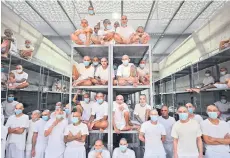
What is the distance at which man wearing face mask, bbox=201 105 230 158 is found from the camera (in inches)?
109

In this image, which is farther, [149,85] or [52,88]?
[52,88]

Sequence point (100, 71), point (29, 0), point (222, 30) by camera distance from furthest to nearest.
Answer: point (29, 0)
point (222, 30)
point (100, 71)

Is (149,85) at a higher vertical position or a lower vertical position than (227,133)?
higher

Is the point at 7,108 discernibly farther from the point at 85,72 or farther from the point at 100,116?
the point at 100,116

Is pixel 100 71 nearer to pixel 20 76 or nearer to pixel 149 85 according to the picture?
pixel 149 85

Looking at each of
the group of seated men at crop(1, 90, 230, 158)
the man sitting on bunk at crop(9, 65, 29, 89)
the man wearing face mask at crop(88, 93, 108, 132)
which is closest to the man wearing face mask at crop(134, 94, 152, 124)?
the group of seated men at crop(1, 90, 230, 158)

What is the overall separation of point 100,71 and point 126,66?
1.57 ft

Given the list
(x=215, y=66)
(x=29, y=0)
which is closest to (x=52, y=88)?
(x=29, y=0)

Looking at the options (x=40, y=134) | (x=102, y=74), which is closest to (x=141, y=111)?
(x=102, y=74)

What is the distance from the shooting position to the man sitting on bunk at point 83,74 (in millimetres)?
3014

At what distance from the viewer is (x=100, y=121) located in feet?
9.52

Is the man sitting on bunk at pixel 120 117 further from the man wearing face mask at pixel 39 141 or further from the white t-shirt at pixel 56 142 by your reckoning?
the man wearing face mask at pixel 39 141

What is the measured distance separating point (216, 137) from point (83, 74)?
2.42m

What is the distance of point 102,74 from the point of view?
3.19 meters
